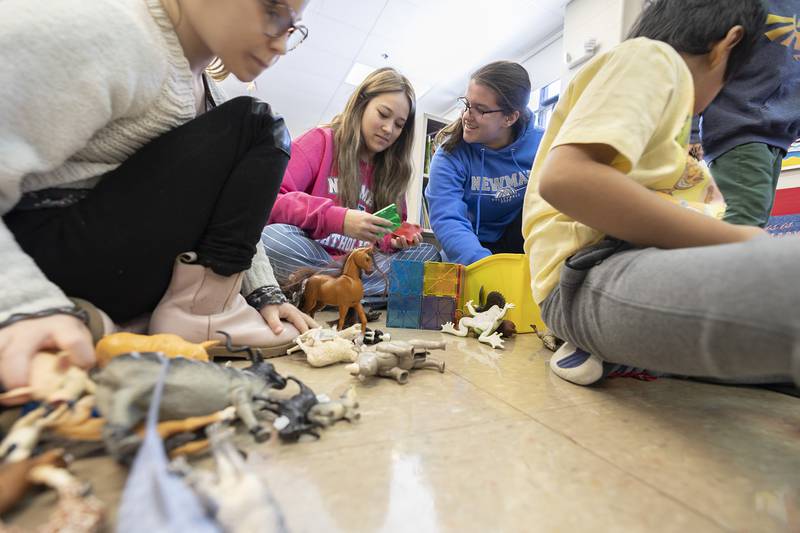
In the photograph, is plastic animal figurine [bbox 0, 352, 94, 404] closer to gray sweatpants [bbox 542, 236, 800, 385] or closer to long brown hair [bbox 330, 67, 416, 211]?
gray sweatpants [bbox 542, 236, 800, 385]

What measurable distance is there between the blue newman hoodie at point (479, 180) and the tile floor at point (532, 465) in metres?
0.94

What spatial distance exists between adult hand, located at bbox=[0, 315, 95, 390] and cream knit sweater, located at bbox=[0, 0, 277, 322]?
0.06 feet

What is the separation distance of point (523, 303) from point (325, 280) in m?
0.52

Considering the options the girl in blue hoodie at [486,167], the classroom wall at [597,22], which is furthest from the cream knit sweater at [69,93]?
the classroom wall at [597,22]

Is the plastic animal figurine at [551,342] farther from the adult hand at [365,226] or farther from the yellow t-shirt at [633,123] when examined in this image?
the adult hand at [365,226]

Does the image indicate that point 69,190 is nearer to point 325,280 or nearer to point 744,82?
point 325,280

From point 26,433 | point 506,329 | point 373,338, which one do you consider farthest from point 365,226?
point 26,433

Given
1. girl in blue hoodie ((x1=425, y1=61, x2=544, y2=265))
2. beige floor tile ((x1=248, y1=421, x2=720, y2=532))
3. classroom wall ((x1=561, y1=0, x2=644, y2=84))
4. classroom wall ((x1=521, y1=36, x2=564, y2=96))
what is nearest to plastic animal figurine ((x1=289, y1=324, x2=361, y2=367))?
beige floor tile ((x1=248, y1=421, x2=720, y2=532))

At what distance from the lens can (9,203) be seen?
1.49 ft

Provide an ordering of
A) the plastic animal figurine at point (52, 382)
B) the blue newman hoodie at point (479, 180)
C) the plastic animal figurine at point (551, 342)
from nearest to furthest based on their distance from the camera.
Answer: the plastic animal figurine at point (52, 382)
the plastic animal figurine at point (551, 342)
the blue newman hoodie at point (479, 180)

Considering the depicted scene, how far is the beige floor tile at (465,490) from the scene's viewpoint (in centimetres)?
27

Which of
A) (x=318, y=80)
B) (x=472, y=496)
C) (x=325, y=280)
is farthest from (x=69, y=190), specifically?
(x=318, y=80)

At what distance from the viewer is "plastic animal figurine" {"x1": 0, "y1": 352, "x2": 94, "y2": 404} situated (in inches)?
12.6

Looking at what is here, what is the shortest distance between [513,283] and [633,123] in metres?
0.58
